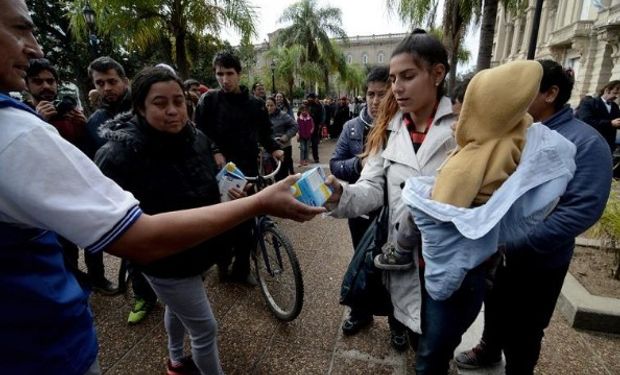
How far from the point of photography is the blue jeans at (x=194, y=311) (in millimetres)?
1769

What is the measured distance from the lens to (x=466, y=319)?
1.53m

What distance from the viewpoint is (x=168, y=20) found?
25.5 ft

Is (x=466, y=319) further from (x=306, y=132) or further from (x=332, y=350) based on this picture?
(x=306, y=132)

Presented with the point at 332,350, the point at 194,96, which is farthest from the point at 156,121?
the point at 194,96

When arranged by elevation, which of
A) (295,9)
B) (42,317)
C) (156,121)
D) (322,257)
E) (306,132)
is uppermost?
(295,9)

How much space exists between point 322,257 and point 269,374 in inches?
72.2

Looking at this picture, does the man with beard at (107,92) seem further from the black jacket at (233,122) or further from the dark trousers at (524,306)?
the dark trousers at (524,306)

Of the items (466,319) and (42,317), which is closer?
(42,317)

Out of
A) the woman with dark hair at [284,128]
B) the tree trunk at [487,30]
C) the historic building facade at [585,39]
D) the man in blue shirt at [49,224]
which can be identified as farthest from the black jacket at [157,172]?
the historic building facade at [585,39]

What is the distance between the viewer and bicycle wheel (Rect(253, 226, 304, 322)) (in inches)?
116

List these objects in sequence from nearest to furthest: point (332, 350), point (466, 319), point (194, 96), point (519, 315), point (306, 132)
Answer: point (466, 319) < point (519, 315) < point (332, 350) < point (194, 96) < point (306, 132)

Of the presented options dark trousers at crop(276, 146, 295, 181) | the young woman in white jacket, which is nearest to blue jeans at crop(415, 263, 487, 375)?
the young woman in white jacket

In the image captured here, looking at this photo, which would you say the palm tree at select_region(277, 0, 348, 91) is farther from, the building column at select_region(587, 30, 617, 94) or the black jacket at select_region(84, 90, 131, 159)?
the black jacket at select_region(84, 90, 131, 159)

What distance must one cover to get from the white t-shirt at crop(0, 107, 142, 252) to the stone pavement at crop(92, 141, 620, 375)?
1979 millimetres
